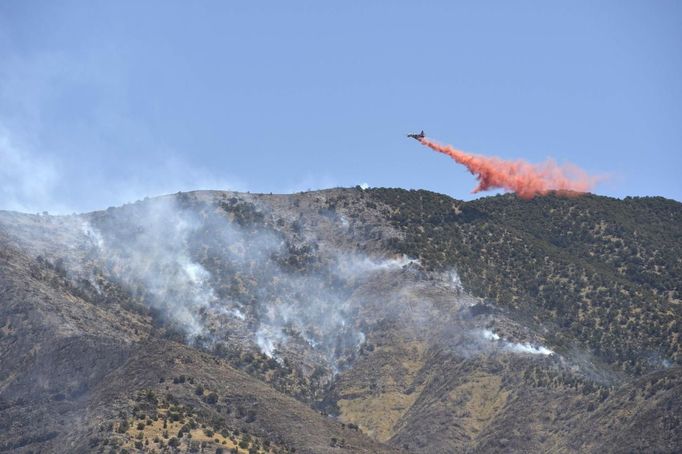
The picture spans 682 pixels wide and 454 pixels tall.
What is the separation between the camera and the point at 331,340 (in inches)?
7057

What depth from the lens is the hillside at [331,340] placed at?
13038cm

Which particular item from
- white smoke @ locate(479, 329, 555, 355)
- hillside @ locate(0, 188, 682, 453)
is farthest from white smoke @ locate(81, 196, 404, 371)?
white smoke @ locate(479, 329, 555, 355)

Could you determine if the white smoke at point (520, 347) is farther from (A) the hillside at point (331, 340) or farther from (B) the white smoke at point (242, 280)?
(B) the white smoke at point (242, 280)

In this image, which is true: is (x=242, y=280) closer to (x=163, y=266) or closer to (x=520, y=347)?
(x=163, y=266)

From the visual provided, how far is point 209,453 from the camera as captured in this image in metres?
118

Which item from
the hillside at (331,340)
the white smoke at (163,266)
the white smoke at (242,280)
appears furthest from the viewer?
the white smoke at (163,266)

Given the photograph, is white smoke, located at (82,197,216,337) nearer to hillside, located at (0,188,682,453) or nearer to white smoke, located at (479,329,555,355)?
hillside, located at (0,188,682,453)

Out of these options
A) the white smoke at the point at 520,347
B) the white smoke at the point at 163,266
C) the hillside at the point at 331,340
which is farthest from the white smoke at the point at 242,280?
the white smoke at the point at 520,347

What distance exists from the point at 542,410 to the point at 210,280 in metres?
61.3

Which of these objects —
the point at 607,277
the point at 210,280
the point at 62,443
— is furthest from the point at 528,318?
the point at 62,443

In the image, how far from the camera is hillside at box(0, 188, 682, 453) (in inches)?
5133

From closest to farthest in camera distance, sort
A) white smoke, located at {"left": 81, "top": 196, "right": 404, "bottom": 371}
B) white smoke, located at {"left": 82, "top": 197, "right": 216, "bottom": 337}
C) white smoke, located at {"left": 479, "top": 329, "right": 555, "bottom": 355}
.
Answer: white smoke, located at {"left": 479, "top": 329, "right": 555, "bottom": 355} → white smoke, located at {"left": 81, "top": 196, "right": 404, "bottom": 371} → white smoke, located at {"left": 82, "top": 197, "right": 216, "bottom": 337}

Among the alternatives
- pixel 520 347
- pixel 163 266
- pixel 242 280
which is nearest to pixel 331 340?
pixel 242 280

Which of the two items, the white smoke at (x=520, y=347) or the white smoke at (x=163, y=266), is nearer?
the white smoke at (x=520, y=347)
